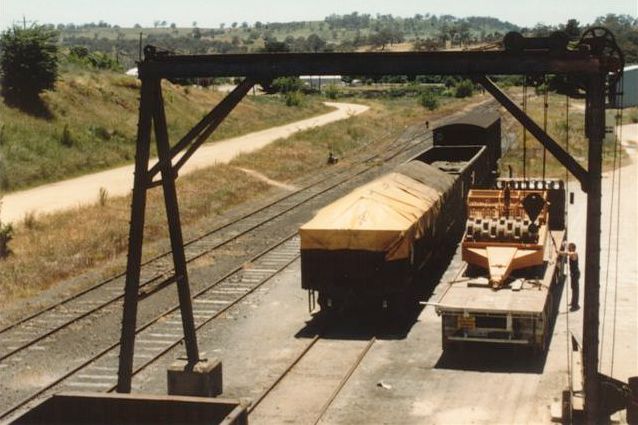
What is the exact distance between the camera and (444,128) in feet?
109

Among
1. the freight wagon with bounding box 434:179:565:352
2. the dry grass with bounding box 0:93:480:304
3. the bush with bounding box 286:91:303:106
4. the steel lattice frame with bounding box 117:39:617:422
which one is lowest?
the dry grass with bounding box 0:93:480:304

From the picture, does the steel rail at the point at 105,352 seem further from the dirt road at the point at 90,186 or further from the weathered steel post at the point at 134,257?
the dirt road at the point at 90,186

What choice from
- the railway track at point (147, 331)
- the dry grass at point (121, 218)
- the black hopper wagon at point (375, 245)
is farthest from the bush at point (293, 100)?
the black hopper wagon at point (375, 245)

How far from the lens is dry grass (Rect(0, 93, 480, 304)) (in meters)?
23.7

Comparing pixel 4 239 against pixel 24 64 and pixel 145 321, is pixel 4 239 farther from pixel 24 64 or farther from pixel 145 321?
pixel 24 64

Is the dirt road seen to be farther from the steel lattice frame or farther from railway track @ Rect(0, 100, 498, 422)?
the steel lattice frame

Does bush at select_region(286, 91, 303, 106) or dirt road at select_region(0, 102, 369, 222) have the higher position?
bush at select_region(286, 91, 303, 106)

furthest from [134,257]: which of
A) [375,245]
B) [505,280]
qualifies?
[505,280]

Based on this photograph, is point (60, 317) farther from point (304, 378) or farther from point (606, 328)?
point (606, 328)

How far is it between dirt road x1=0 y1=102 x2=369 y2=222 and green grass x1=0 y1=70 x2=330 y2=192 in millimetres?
1153

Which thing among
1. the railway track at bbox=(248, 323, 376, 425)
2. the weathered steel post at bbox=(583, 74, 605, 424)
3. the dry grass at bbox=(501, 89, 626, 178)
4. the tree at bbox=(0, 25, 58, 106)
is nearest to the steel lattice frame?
the weathered steel post at bbox=(583, 74, 605, 424)

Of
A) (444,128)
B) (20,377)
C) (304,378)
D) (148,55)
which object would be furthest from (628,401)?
(444,128)

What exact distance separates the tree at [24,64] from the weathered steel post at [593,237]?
44.5 m

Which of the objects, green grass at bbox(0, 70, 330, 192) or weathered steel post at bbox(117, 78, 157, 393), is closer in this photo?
weathered steel post at bbox(117, 78, 157, 393)
